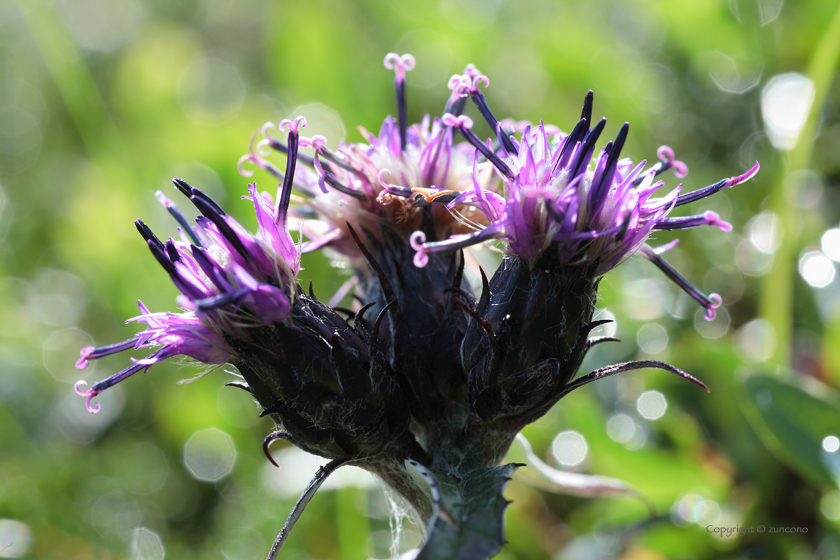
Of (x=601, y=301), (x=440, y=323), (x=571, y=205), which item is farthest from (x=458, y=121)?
(x=601, y=301)

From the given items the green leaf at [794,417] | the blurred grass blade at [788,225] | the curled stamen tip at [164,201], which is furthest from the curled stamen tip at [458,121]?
the blurred grass blade at [788,225]

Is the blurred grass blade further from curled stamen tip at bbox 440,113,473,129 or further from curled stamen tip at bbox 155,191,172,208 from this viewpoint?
curled stamen tip at bbox 155,191,172,208

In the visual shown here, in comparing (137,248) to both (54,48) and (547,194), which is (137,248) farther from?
(547,194)

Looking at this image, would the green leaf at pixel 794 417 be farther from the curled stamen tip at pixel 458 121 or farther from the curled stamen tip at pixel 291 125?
the curled stamen tip at pixel 291 125

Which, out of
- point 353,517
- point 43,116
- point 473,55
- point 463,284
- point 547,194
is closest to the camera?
point 547,194

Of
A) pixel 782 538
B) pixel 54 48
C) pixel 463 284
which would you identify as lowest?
pixel 782 538

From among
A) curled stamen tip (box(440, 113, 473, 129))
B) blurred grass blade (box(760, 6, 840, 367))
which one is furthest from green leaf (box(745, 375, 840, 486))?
curled stamen tip (box(440, 113, 473, 129))

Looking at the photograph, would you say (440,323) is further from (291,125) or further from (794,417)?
(794,417)

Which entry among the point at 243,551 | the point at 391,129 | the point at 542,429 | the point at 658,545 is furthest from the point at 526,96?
the point at 243,551
